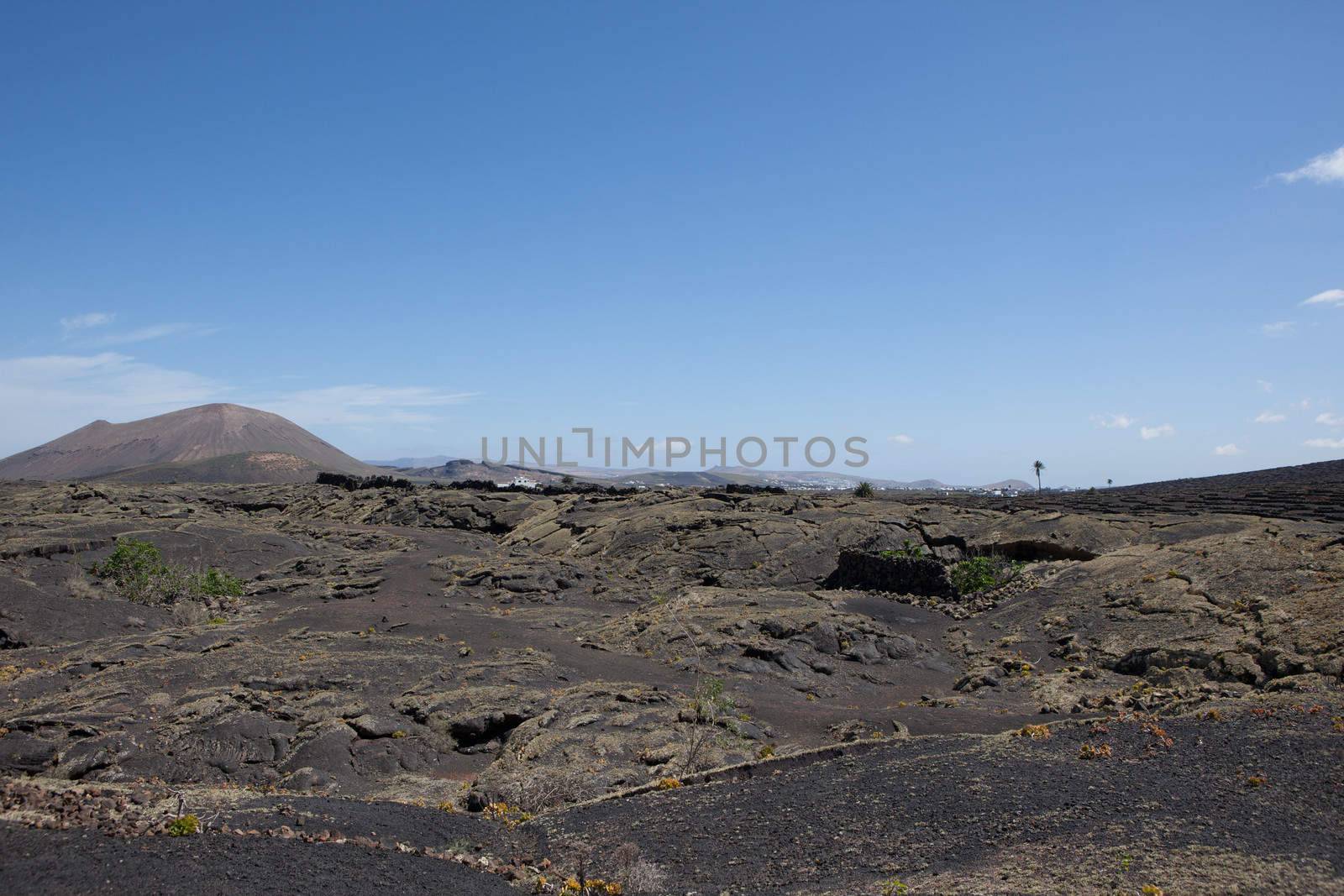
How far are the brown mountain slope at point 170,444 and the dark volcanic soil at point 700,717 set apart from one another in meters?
129

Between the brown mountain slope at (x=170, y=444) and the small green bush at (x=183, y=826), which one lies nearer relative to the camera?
the small green bush at (x=183, y=826)

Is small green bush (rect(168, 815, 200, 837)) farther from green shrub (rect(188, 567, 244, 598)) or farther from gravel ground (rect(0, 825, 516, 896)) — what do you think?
green shrub (rect(188, 567, 244, 598))

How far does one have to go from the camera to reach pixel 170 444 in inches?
6171

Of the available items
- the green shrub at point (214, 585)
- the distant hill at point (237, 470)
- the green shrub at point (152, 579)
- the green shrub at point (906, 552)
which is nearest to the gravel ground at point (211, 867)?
the green shrub at point (152, 579)

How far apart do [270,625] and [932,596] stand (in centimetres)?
2081

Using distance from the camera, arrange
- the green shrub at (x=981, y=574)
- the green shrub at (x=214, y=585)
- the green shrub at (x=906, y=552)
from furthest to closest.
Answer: the green shrub at (x=906, y=552), the green shrub at (x=214, y=585), the green shrub at (x=981, y=574)

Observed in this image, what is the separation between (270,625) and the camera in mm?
22781

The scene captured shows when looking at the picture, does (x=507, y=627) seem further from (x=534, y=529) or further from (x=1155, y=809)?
(x=534, y=529)

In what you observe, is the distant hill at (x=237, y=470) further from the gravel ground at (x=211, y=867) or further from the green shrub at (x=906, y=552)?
the gravel ground at (x=211, y=867)

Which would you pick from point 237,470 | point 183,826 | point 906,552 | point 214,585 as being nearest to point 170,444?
point 237,470

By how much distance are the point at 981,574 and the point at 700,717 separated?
15682 mm

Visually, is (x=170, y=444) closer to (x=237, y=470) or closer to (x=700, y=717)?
(x=237, y=470)

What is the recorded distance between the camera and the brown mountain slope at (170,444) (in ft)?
493

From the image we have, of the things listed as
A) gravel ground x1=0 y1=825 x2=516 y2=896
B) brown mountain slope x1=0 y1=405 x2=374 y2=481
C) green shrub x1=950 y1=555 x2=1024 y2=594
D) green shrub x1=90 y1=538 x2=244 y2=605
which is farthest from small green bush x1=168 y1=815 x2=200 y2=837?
brown mountain slope x1=0 y1=405 x2=374 y2=481
